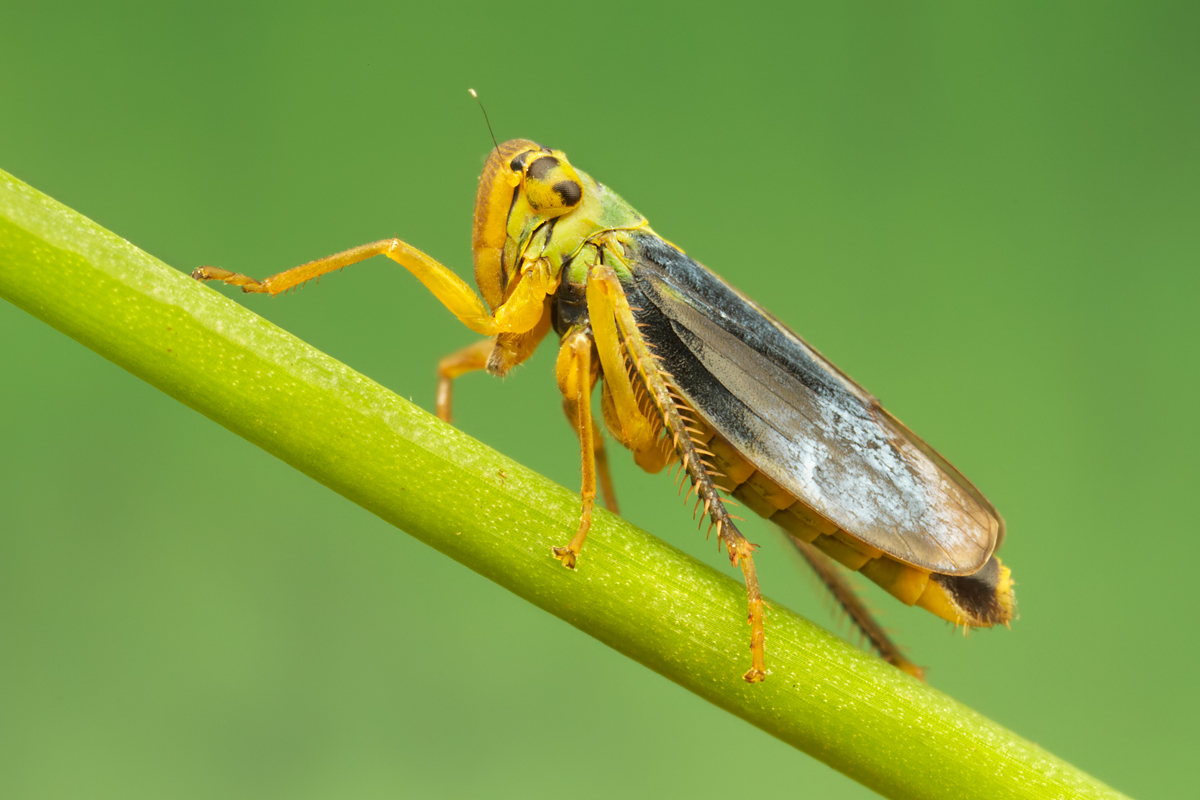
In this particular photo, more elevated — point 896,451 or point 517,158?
point 517,158

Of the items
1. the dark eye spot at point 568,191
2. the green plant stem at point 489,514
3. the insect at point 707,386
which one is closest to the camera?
the green plant stem at point 489,514

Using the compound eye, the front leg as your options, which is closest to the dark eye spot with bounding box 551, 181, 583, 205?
the compound eye

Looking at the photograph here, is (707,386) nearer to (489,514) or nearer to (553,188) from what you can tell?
(553,188)

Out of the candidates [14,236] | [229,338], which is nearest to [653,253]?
[229,338]

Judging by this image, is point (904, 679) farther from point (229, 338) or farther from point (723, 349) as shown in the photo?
point (229, 338)

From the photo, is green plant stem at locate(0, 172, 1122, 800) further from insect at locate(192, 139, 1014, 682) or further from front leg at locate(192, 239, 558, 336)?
front leg at locate(192, 239, 558, 336)

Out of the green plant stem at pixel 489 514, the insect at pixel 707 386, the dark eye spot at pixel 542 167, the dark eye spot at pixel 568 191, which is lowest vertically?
the green plant stem at pixel 489 514

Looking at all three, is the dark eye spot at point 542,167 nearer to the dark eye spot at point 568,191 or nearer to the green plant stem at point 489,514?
the dark eye spot at point 568,191

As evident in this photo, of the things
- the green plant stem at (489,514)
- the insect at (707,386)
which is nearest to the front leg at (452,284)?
the insect at (707,386)
